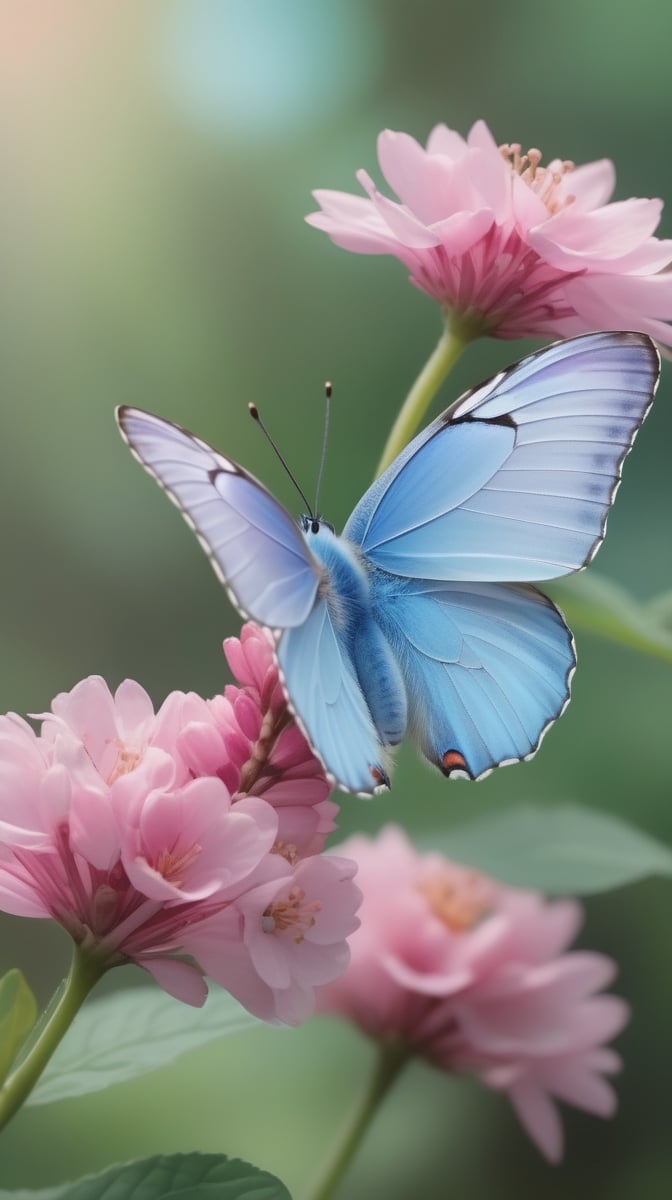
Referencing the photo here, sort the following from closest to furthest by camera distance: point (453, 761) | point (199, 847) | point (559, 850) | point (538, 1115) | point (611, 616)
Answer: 1. point (199, 847)
2. point (453, 761)
3. point (611, 616)
4. point (559, 850)
5. point (538, 1115)

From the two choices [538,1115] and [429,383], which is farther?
[538,1115]

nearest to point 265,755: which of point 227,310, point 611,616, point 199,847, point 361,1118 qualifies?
point 199,847

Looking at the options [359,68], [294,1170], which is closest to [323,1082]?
[294,1170]

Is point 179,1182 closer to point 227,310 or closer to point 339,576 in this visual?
point 339,576

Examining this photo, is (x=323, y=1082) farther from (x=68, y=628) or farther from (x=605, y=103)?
(x=605, y=103)

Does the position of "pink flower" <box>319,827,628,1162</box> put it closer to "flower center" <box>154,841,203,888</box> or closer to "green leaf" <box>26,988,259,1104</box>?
"green leaf" <box>26,988,259,1104</box>

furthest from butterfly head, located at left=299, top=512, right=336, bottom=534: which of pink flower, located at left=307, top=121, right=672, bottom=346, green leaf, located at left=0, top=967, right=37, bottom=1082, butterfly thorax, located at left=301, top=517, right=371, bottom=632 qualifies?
green leaf, located at left=0, top=967, right=37, bottom=1082
